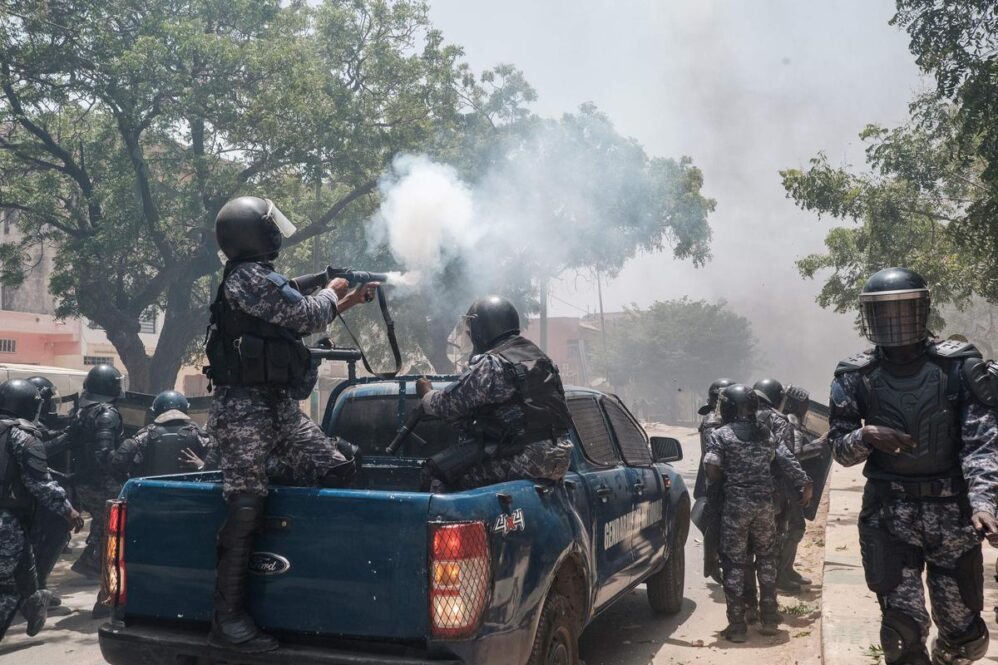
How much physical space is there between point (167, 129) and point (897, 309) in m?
17.7

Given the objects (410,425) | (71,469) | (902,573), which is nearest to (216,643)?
(410,425)

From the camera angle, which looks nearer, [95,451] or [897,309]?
[897,309]

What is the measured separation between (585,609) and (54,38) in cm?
1589

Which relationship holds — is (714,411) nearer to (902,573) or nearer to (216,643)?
(902,573)

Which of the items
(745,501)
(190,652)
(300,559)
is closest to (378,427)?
(300,559)

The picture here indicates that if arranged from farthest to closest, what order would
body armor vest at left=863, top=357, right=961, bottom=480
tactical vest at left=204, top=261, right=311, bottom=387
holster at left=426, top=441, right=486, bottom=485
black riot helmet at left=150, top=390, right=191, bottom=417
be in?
black riot helmet at left=150, top=390, right=191, bottom=417, holster at left=426, top=441, right=486, bottom=485, body armor vest at left=863, top=357, right=961, bottom=480, tactical vest at left=204, top=261, right=311, bottom=387

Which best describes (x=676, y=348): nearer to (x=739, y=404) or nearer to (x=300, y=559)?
(x=739, y=404)

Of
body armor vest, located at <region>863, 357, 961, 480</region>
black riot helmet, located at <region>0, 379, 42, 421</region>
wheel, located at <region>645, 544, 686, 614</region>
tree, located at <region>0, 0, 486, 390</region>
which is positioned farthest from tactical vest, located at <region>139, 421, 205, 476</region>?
tree, located at <region>0, 0, 486, 390</region>

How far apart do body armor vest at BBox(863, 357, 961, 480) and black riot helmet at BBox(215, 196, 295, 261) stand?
104 inches

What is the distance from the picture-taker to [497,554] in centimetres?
345

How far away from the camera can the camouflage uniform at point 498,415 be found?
4.22 m

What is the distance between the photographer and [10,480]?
5.85 metres

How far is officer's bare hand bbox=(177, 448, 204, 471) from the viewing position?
24.6 ft

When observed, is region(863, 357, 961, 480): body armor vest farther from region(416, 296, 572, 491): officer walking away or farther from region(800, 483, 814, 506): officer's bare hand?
region(800, 483, 814, 506): officer's bare hand
